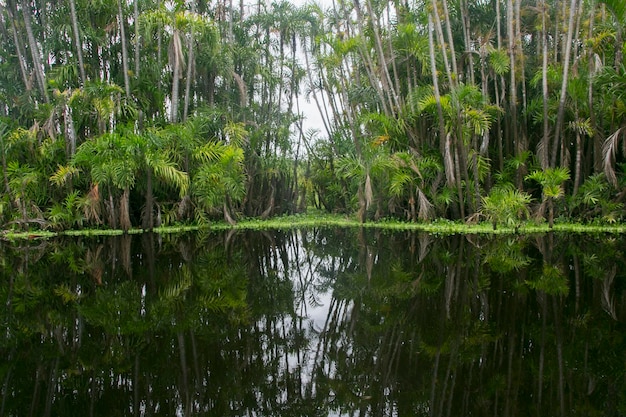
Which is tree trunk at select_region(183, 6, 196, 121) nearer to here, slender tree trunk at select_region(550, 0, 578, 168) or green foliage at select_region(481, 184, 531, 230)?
green foliage at select_region(481, 184, 531, 230)

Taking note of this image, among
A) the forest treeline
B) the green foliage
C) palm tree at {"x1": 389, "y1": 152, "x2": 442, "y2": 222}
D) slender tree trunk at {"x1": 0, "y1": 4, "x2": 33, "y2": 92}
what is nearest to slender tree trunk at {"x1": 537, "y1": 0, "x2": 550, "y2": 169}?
the forest treeline

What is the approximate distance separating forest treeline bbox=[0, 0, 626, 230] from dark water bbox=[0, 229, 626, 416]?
4874 mm

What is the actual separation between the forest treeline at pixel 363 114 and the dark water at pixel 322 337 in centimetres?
487

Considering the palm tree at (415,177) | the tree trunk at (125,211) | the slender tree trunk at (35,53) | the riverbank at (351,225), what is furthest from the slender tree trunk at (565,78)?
the slender tree trunk at (35,53)

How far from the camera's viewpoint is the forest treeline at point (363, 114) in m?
12.5

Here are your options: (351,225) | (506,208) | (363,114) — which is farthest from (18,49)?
(506,208)

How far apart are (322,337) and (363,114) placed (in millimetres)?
10972

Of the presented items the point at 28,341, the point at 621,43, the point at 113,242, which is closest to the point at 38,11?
the point at 113,242

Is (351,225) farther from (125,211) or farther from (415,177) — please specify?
(125,211)

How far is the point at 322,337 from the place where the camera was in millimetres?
4473

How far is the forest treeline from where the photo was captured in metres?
12.5

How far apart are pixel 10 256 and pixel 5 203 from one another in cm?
464

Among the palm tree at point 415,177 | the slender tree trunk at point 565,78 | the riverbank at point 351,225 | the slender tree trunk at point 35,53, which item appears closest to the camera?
the slender tree trunk at point 565,78

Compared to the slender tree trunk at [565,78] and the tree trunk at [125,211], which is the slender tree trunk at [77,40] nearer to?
the tree trunk at [125,211]
